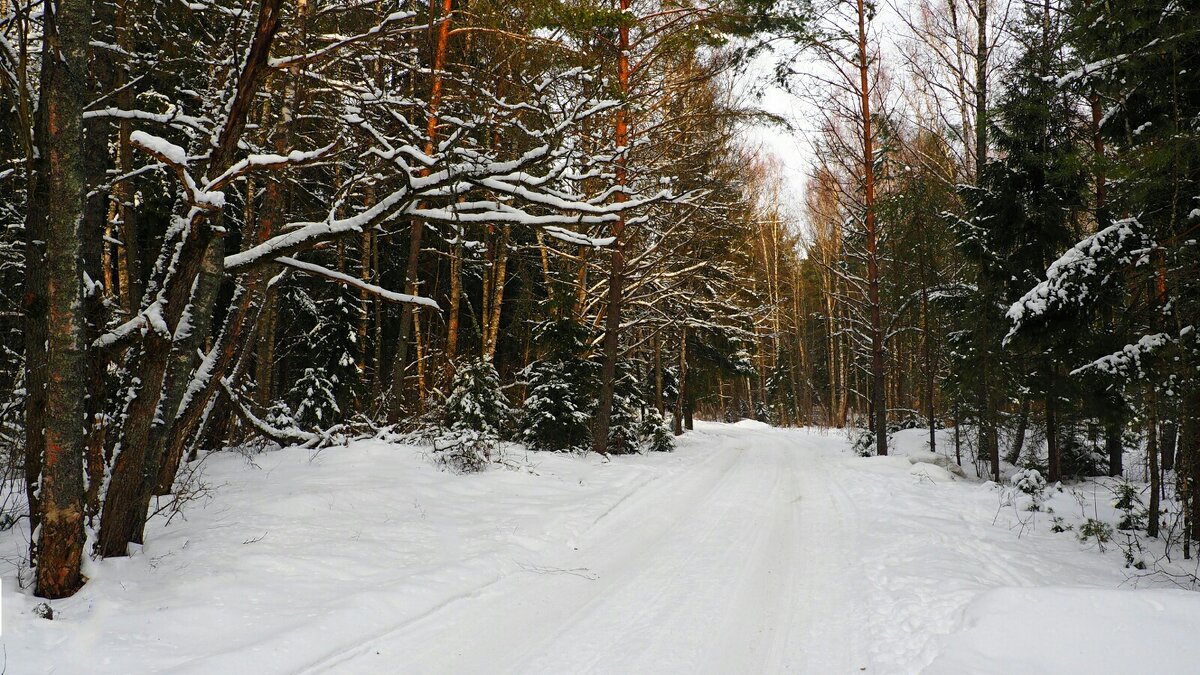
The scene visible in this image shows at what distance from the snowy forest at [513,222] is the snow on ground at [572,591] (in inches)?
26.3

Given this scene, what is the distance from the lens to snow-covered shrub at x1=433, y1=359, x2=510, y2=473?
29.9 ft

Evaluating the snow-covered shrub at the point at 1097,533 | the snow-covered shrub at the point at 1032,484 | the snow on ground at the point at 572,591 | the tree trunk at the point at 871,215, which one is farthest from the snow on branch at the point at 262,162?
the tree trunk at the point at 871,215

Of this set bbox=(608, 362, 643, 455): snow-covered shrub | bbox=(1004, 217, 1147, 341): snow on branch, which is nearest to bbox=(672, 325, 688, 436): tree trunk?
bbox=(608, 362, 643, 455): snow-covered shrub

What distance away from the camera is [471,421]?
1094 cm

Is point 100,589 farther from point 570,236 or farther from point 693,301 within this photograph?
point 693,301

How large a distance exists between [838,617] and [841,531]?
274 centimetres

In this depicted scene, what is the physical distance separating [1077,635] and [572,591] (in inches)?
129

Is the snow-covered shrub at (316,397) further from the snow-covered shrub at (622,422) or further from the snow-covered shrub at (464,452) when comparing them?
the snow-covered shrub at (622,422)

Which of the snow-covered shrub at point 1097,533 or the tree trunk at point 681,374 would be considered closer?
the snow-covered shrub at point 1097,533

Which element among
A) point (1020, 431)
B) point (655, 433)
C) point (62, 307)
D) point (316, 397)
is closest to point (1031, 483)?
point (1020, 431)

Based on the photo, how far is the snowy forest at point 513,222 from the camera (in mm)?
4023

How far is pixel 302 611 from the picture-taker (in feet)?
12.7

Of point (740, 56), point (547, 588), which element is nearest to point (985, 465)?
point (740, 56)

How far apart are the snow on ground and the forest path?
0.02 metres
